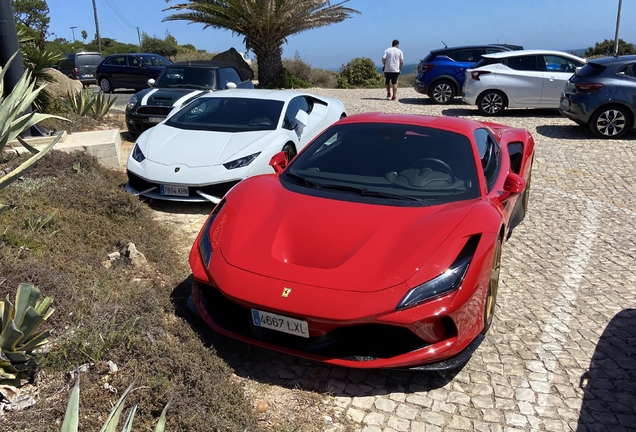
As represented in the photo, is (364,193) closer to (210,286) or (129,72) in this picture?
(210,286)

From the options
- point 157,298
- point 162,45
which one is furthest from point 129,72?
point 162,45

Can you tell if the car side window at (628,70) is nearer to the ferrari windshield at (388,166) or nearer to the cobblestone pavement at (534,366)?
the cobblestone pavement at (534,366)

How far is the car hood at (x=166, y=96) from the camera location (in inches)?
387

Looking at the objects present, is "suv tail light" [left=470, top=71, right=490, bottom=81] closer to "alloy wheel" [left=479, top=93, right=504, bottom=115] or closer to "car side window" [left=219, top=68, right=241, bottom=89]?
"alloy wheel" [left=479, top=93, right=504, bottom=115]

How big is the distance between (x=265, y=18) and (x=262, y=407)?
17744 millimetres

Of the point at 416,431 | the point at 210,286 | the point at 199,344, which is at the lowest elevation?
the point at 416,431

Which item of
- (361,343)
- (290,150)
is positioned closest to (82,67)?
(290,150)

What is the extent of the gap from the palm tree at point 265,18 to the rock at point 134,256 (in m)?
15.8

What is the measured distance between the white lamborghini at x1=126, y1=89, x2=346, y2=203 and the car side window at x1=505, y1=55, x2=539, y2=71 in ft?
22.7

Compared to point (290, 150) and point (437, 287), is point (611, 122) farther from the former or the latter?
point (437, 287)

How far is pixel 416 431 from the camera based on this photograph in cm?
299

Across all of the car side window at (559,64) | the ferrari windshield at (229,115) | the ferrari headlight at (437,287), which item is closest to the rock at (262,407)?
the ferrari headlight at (437,287)

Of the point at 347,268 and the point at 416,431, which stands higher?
the point at 347,268

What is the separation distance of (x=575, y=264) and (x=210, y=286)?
11.3 ft
